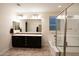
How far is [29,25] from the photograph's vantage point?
20.8 ft

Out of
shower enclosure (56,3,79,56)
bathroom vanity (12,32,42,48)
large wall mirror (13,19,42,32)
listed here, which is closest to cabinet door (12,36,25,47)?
bathroom vanity (12,32,42,48)

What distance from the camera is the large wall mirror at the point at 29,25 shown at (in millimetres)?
6289

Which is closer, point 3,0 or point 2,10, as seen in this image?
point 3,0

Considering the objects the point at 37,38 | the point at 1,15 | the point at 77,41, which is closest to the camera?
the point at 77,41

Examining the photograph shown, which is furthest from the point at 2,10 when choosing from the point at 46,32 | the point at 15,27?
the point at 46,32

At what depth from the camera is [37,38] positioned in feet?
18.8

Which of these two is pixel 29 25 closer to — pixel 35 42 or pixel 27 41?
pixel 27 41

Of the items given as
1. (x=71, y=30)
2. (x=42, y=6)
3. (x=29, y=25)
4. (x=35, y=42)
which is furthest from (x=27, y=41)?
(x=71, y=30)

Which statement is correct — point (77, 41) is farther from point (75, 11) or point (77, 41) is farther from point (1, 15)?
point (1, 15)

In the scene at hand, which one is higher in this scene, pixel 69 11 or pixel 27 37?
pixel 69 11

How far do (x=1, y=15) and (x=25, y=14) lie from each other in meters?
2.06

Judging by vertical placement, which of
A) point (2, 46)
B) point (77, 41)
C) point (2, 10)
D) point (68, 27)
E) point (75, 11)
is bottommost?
point (2, 46)

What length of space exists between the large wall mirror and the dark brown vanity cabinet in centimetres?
66

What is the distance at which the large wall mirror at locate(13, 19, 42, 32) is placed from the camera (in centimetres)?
629
